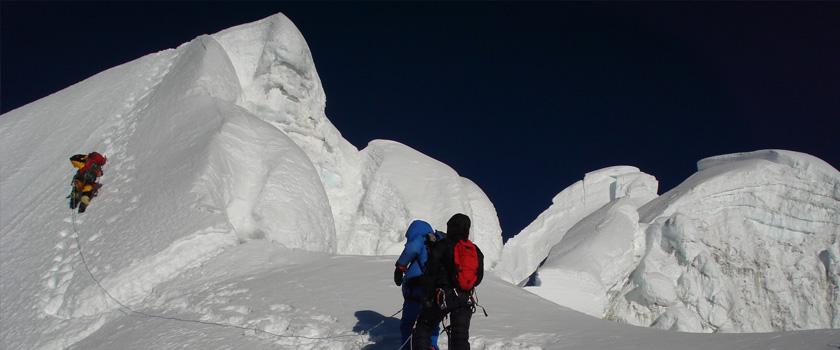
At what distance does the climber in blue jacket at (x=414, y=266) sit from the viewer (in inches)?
252

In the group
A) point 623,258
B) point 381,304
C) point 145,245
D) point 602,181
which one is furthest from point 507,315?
point 602,181

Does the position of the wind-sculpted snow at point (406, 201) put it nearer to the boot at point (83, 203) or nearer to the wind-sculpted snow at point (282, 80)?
the wind-sculpted snow at point (282, 80)

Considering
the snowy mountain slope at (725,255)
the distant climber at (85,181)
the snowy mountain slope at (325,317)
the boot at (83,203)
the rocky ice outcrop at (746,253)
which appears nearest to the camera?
the snowy mountain slope at (325,317)

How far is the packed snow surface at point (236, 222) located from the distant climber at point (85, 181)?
0.92 ft

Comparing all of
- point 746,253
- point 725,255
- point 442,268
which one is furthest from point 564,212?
point 442,268

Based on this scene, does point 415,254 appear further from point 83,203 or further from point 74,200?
point 74,200

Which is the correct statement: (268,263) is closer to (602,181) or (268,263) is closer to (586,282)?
(586,282)

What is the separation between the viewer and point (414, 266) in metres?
6.53

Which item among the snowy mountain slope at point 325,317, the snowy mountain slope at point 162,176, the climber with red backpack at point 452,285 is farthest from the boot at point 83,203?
the climber with red backpack at point 452,285

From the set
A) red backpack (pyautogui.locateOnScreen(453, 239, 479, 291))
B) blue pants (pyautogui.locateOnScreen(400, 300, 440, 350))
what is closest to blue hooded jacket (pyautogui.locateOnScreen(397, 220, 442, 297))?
blue pants (pyautogui.locateOnScreen(400, 300, 440, 350))

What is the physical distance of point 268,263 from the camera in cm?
1186

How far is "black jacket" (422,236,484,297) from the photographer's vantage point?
6102 millimetres

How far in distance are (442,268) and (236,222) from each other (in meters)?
10.4

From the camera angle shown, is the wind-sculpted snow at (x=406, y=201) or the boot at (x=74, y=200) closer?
the boot at (x=74, y=200)
